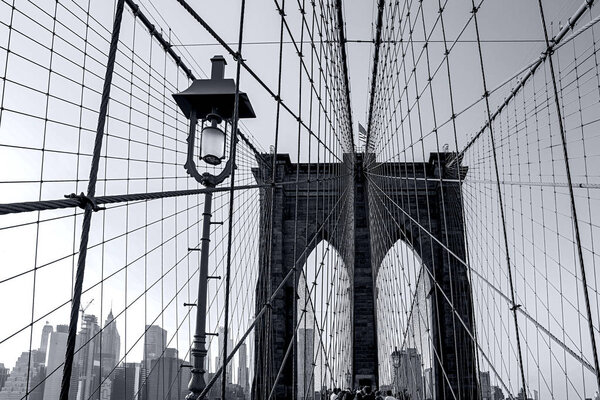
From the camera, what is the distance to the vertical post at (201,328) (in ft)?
10.1

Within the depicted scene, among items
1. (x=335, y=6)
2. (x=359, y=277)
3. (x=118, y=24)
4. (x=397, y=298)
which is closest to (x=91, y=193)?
(x=118, y=24)

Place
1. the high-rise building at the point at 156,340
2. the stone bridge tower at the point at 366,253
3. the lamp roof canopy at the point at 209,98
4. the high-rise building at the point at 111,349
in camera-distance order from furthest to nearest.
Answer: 1. the stone bridge tower at the point at 366,253
2. the high-rise building at the point at 156,340
3. the high-rise building at the point at 111,349
4. the lamp roof canopy at the point at 209,98

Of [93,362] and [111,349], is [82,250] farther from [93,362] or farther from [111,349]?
[111,349]

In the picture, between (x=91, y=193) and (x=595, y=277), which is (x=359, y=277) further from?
(x=91, y=193)

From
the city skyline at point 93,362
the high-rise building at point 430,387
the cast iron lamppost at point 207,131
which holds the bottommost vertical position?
the high-rise building at point 430,387

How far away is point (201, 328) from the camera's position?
3188 millimetres

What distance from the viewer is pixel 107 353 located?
464 centimetres

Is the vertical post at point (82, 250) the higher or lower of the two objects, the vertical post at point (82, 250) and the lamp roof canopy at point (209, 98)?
the lower

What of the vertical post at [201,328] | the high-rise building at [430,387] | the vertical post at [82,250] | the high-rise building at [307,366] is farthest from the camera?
the high-rise building at [430,387]

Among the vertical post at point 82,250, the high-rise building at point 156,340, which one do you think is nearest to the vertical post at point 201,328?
the high-rise building at point 156,340

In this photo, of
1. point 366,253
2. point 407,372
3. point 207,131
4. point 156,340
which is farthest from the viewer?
point 366,253

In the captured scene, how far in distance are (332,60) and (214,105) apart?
6576 millimetres

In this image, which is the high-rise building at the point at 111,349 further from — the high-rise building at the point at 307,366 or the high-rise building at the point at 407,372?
the high-rise building at the point at 407,372

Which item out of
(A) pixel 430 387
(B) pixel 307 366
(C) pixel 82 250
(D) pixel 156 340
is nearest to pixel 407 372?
(B) pixel 307 366
